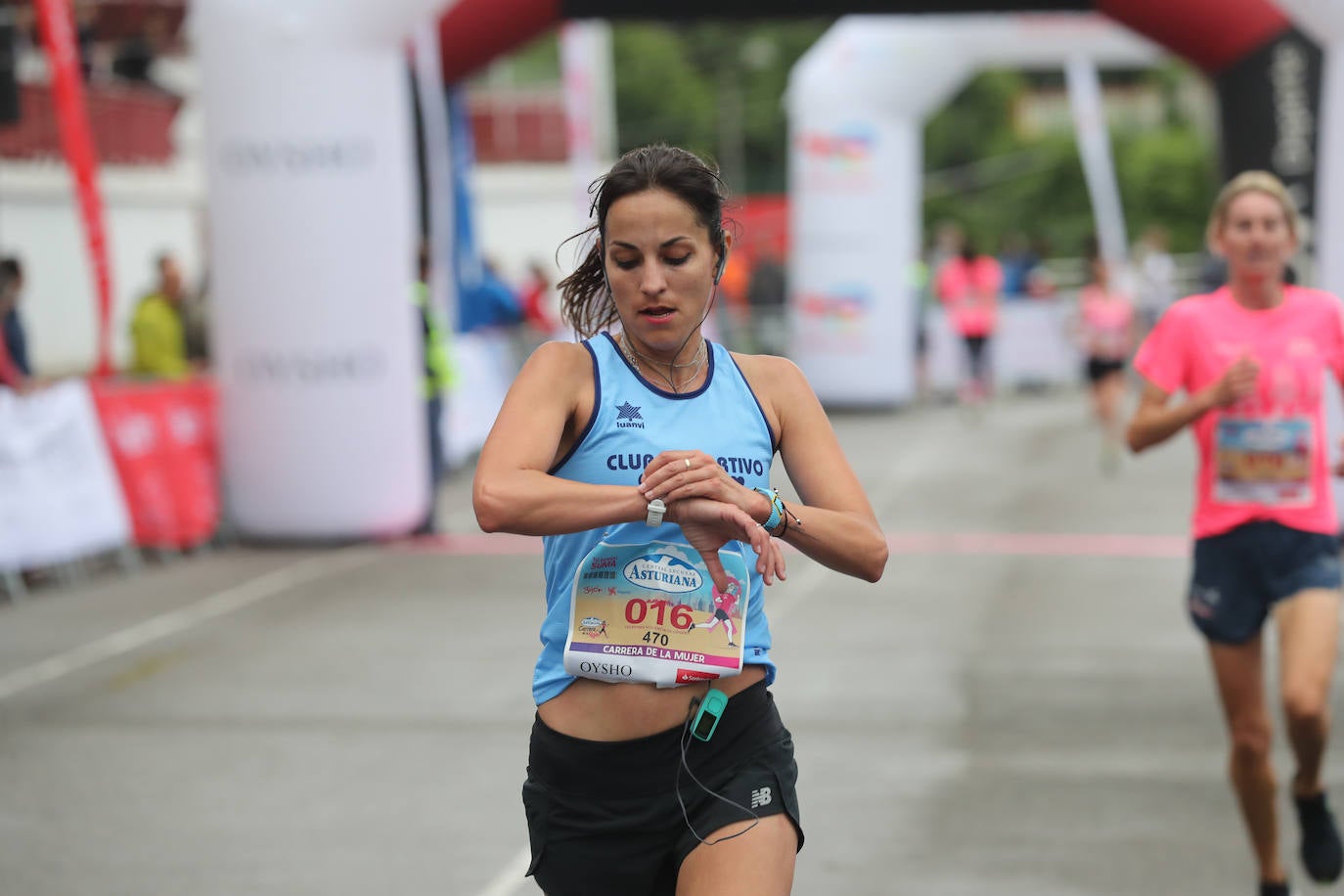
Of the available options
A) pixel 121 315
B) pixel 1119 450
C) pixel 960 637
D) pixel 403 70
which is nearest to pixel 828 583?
pixel 960 637

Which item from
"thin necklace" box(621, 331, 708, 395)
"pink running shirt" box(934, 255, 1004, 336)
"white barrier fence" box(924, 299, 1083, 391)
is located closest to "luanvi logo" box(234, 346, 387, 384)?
"thin necklace" box(621, 331, 708, 395)

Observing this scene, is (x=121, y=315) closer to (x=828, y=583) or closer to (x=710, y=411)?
(x=828, y=583)

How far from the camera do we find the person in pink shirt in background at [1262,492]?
4812mm

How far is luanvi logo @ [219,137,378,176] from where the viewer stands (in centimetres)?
1151

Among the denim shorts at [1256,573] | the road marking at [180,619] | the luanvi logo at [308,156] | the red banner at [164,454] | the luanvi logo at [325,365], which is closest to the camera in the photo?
the denim shorts at [1256,573]

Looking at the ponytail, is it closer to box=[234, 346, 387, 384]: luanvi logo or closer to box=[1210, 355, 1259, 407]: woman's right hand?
box=[1210, 355, 1259, 407]: woman's right hand

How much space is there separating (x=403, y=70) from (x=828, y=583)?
4.28 metres

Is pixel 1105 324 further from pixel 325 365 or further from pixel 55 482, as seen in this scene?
pixel 55 482

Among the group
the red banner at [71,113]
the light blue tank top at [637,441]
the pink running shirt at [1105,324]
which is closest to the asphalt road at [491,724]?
the red banner at [71,113]

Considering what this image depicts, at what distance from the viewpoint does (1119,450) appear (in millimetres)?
16516

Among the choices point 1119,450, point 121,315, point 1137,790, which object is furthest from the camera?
point 121,315

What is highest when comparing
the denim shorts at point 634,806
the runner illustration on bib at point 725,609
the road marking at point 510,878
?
the runner illustration on bib at point 725,609

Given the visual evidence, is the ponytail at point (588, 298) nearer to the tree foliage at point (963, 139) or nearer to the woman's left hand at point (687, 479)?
the woman's left hand at point (687, 479)

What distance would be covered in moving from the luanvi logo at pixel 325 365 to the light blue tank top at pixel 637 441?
8.86 m
